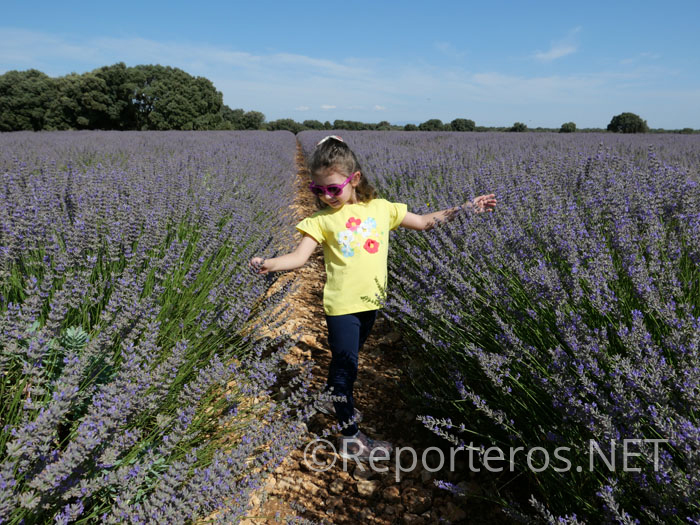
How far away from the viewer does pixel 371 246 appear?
6.88ft

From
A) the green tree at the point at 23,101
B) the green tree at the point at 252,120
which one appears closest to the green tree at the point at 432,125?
the green tree at the point at 252,120

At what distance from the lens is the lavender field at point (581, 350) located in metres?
1.08

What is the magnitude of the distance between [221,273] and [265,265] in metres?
0.82

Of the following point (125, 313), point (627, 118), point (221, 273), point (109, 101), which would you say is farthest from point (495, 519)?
point (109, 101)

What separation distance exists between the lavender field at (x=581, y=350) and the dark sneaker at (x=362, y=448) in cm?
30

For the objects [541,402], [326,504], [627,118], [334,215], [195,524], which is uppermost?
[627,118]

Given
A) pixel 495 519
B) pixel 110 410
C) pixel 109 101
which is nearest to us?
pixel 110 410

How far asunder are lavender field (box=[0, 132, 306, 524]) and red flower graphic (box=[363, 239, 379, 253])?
596 mm

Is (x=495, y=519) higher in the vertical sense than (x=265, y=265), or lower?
lower

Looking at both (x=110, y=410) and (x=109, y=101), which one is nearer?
(x=110, y=410)

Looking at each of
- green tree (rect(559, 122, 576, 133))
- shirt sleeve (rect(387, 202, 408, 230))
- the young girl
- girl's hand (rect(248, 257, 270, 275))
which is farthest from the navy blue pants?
green tree (rect(559, 122, 576, 133))

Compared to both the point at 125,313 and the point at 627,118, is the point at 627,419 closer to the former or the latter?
the point at 125,313

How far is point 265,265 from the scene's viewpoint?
198 cm
